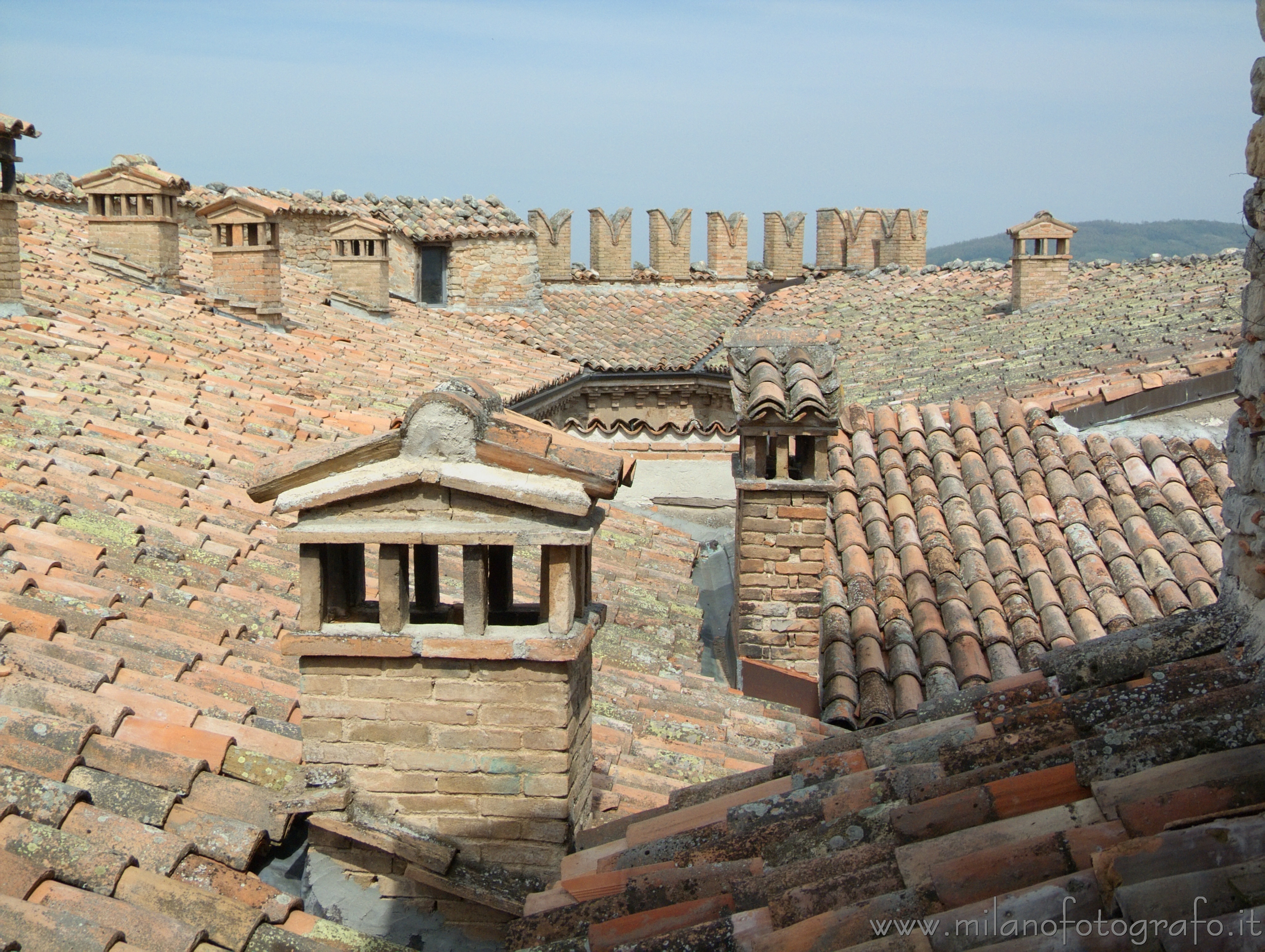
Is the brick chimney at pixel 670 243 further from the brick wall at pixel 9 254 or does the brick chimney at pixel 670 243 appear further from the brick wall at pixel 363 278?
the brick wall at pixel 9 254

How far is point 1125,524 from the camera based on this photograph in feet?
26.0

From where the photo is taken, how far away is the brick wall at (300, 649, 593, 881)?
3857 mm

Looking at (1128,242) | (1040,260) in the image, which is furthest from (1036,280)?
(1128,242)

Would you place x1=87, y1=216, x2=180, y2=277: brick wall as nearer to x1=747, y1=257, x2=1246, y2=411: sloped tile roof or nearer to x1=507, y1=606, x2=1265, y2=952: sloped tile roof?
x1=747, y1=257, x2=1246, y2=411: sloped tile roof

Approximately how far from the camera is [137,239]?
13.5m

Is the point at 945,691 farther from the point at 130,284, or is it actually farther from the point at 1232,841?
the point at 130,284

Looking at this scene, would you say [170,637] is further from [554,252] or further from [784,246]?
[784,246]

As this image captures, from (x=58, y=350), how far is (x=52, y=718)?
20.1 feet

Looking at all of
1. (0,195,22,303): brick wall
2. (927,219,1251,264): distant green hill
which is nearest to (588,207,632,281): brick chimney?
(0,195,22,303): brick wall

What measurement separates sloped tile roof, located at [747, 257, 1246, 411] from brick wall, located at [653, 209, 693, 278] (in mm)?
1837

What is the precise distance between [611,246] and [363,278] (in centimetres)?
761

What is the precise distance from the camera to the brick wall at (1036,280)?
19.8 meters

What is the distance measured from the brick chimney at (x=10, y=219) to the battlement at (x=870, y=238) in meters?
19.8

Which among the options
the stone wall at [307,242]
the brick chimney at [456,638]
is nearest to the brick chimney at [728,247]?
the stone wall at [307,242]
